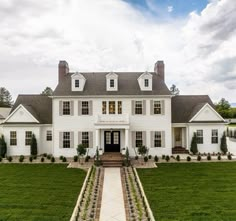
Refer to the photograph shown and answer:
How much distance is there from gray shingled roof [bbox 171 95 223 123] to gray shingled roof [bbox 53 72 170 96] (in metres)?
3.79

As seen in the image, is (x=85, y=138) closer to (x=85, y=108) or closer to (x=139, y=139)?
(x=85, y=108)

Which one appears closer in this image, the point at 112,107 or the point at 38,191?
the point at 38,191

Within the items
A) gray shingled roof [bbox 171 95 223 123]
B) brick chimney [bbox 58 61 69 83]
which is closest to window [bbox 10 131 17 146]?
brick chimney [bbox 58 61 69 83]

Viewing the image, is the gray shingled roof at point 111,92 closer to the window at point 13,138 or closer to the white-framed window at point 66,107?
the white-framed window at point 66,107

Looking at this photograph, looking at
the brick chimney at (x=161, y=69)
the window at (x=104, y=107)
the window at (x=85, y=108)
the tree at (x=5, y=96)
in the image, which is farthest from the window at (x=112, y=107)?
the tree at (x=5, y=96)

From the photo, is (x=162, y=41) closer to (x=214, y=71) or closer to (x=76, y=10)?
(x=214, y=71)

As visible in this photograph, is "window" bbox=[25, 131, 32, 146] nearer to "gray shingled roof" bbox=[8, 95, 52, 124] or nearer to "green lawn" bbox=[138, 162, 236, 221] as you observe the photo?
"gray shingled roof" bbox=[8, 95, 52, 124]

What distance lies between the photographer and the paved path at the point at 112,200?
393 inches

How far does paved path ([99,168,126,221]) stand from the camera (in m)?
9.99

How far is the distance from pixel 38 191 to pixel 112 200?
15.2ft

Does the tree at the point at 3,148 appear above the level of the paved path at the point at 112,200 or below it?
above

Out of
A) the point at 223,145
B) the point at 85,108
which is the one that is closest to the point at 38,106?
the point at 85,108

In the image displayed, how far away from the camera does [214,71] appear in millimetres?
26062

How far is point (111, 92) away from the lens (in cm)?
2430
